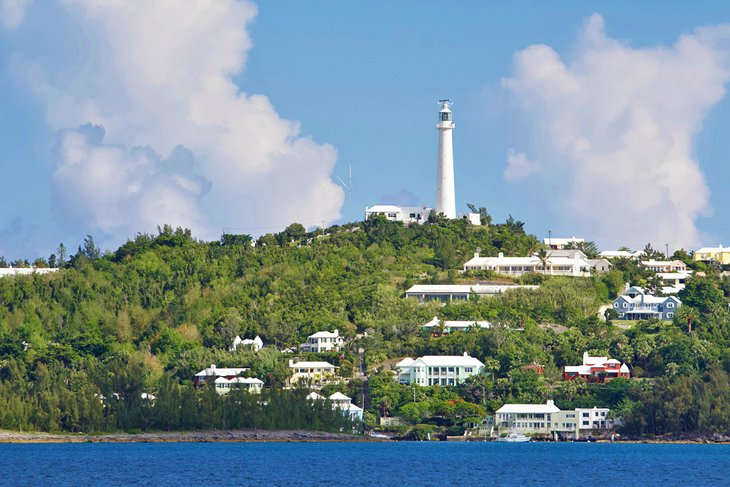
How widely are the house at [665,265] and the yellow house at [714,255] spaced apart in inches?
356

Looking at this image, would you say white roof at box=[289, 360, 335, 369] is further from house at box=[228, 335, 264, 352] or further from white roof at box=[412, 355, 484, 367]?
white roof at box=[412, 355, 484, 367]

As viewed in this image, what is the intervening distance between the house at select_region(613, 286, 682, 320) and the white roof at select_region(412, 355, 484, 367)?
18.0m

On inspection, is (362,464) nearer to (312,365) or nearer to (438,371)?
(438,371)

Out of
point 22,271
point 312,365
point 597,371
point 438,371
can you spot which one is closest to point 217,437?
point 312,365

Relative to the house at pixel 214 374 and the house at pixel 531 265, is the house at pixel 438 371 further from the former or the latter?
the house at pixel 531 265

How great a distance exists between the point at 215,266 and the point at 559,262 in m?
26.3

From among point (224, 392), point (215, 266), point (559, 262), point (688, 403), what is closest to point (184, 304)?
point (215, 266)

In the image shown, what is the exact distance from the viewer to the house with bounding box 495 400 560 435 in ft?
324

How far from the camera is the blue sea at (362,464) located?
7356cm

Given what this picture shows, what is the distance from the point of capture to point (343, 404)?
99.8 metres

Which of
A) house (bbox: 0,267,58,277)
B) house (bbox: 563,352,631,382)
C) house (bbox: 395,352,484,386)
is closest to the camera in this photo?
house (bbox: 395,352,484,386)

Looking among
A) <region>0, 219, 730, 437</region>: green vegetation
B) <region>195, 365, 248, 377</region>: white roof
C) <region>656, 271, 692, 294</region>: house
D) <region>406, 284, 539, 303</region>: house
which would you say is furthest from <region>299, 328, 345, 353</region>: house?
<region>656, 271, 692, 294</region>: house

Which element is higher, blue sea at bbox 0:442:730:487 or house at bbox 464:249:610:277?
house at bbox 464:249:610:277

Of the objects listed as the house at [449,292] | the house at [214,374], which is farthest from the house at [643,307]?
the house at [214,374]
